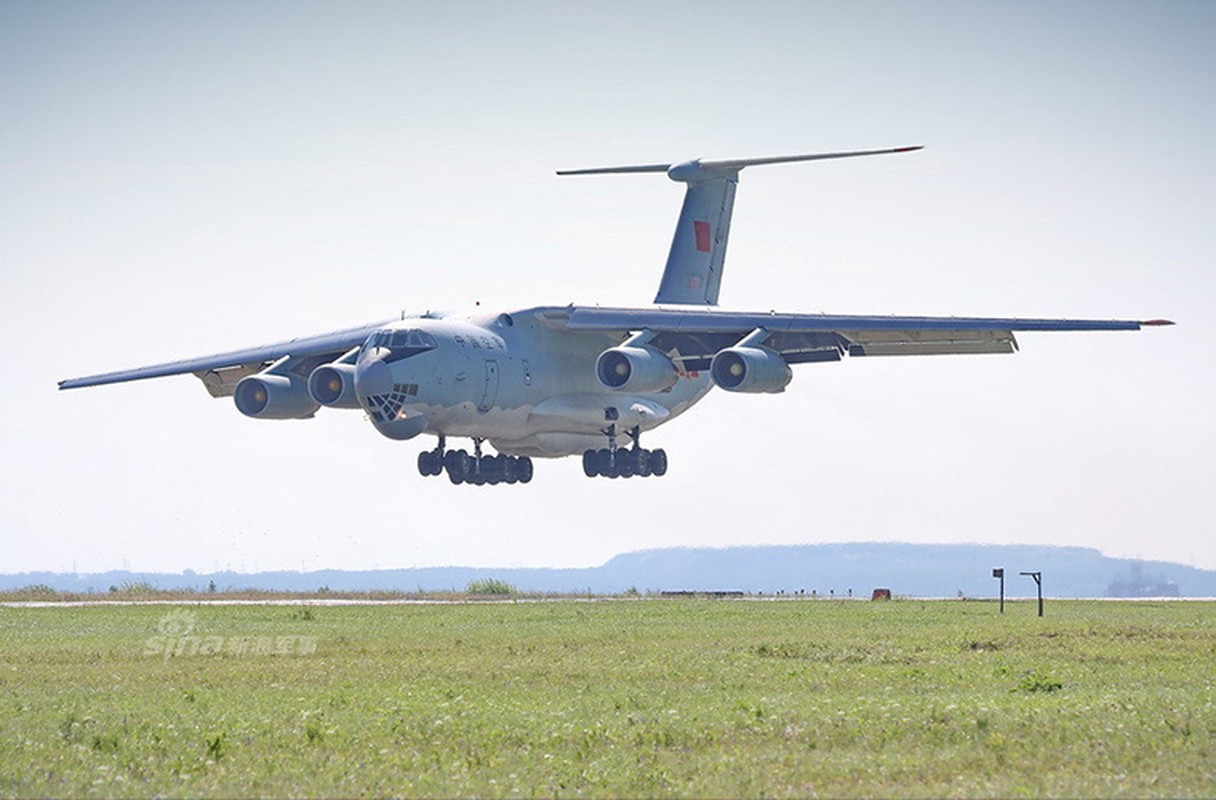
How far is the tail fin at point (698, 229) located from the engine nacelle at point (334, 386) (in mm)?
13005

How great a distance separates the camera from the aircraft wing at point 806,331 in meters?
44.9

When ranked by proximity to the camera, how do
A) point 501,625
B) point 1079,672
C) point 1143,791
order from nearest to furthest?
point 1143,791 → point 1079,672 → point 501,625

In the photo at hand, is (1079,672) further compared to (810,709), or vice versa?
(1079,672)

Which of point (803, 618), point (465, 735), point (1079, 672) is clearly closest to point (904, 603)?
point (803, 618)

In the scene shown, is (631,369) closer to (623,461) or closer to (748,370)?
(748,370)

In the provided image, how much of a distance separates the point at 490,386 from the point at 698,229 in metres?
13.5

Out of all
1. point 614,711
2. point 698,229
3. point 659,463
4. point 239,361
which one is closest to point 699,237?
point 698,229

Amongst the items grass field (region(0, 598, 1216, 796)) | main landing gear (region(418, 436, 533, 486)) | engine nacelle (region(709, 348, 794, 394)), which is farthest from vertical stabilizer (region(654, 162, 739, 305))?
grass field (region(0, 598, 1216, 796))

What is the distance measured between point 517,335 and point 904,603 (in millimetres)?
13393

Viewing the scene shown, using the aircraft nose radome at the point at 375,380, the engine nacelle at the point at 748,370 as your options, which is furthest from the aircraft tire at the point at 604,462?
the aircraft nose radome at the point at 375,380

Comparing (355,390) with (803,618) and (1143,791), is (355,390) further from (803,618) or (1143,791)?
(1143,791)

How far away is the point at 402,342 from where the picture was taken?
4666 centimetres

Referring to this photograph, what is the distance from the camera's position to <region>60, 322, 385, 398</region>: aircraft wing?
170 ft

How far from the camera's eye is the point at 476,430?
50312 mm
